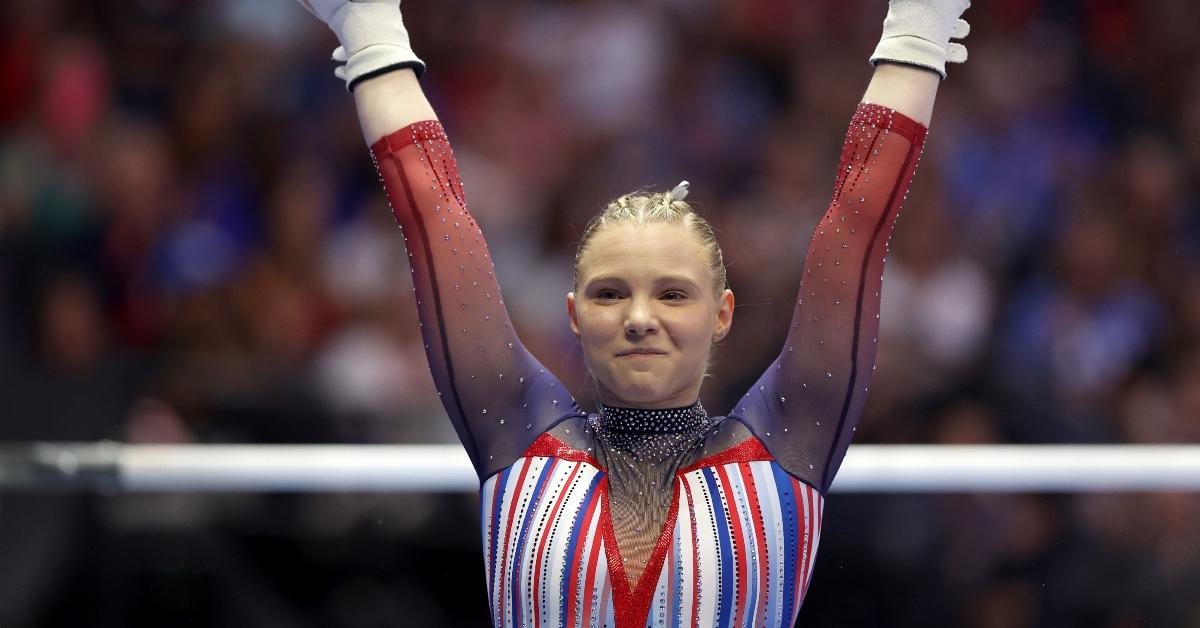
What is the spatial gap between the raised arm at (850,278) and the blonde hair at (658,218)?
14 centimetres

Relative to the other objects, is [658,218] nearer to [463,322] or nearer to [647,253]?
[647,253]

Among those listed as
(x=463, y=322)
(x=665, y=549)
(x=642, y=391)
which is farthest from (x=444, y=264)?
(x=665, y=549)

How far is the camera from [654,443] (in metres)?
1.76

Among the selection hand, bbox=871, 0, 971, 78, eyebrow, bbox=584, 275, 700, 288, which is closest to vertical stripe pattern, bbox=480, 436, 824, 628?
eyebrow, bbox=584, 275, 700, 288

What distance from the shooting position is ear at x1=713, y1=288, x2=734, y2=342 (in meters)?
1.81

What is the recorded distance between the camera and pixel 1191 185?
518 cm

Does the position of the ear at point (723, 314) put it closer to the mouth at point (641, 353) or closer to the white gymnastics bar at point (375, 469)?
the mouth at point (641, 353)

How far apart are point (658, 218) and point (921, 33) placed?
1.40ft

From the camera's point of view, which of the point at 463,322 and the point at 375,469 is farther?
the point at 375,469

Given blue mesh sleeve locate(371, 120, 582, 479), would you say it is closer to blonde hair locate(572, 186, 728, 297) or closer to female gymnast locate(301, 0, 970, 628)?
female gymnast locate(301, 0, 970, 628)

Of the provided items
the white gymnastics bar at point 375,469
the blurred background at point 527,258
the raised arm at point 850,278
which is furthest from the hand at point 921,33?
the blurred background at point 527,258

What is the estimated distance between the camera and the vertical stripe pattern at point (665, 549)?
1.64m

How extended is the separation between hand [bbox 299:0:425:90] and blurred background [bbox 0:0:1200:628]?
68.0 inches

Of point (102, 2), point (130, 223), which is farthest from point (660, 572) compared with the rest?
point (102, 2)
